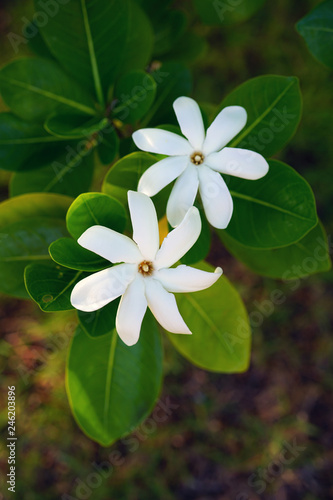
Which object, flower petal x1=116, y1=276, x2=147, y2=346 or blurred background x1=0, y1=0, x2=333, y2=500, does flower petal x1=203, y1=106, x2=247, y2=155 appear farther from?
blurred background x1=0, y1=0, x2=333, y2=500

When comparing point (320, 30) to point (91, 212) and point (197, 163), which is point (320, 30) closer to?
point (197, 163)

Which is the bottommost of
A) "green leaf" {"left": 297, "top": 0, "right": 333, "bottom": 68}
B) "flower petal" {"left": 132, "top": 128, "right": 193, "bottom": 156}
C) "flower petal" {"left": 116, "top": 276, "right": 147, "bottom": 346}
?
"flower petal" {"left": 116, "top": 276, "right": 147, "bottom": 346}

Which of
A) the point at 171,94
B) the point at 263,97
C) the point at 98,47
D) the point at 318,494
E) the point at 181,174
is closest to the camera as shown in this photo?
the point at 181,174

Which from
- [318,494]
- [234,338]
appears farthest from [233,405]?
[234,338]

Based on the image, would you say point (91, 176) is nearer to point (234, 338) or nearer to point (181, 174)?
point (181, 174)

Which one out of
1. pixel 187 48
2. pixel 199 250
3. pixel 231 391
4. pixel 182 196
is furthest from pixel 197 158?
pixel 231 391

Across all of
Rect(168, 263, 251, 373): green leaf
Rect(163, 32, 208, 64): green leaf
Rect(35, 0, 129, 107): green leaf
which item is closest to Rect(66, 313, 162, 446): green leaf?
Rect(168, 263, 251, 373): green leaf

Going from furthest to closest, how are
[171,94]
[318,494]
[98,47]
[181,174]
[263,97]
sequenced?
[318,494]
[171,94]
[98,47]
[263,97]
[181,174]
